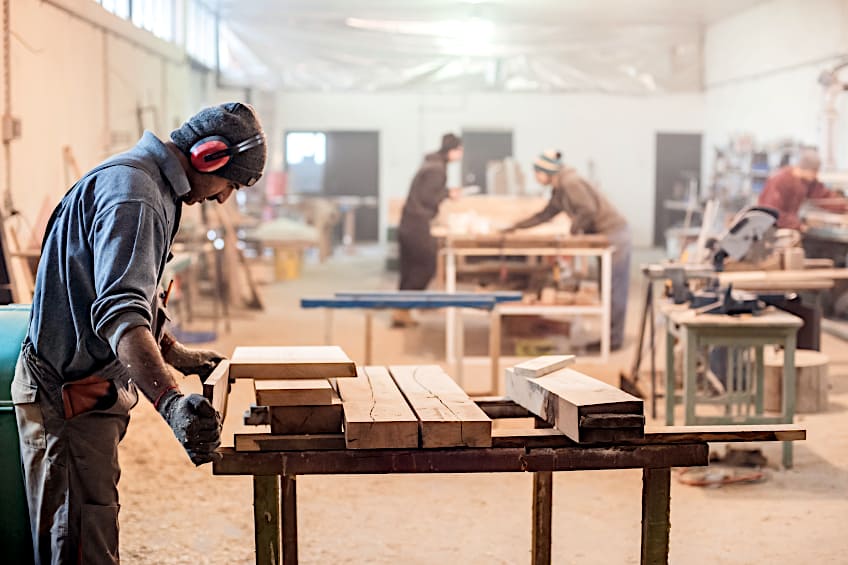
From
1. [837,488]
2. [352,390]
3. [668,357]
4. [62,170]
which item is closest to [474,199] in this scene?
[62,170]

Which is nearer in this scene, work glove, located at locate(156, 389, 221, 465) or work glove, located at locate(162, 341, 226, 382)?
work glove, located at locate(156, 389, 221, 465)

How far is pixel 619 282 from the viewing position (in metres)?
8.63

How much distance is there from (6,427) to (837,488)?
3.66 m

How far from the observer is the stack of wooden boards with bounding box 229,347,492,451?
2619 millimetres

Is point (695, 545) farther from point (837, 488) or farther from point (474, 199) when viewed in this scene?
point (474, 199)

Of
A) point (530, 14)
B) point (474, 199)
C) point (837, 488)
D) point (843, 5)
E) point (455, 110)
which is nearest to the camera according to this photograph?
point (837, 488)

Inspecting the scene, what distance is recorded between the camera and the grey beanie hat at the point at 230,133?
2.79m

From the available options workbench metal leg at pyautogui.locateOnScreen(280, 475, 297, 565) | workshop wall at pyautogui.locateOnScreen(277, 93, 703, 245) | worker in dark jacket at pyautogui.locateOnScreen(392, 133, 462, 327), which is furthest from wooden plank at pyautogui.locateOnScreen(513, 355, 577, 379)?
workshop wall at pyautogui.locateOnScreen(277, 93, 703, 245)

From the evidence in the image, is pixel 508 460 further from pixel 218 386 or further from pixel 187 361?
pixel 187 361

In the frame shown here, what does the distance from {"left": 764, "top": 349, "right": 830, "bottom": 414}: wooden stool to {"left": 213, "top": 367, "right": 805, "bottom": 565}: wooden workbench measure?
3789mm

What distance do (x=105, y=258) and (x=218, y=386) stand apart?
436 mm

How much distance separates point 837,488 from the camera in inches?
200

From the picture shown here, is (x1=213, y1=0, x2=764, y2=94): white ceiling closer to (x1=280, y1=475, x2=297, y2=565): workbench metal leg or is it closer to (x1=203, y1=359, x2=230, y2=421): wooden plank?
(x1=203, y1=359, x2=230, y2=421): wooden plank

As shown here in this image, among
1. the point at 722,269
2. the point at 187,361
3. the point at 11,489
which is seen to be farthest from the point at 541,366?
the point at 722,269
